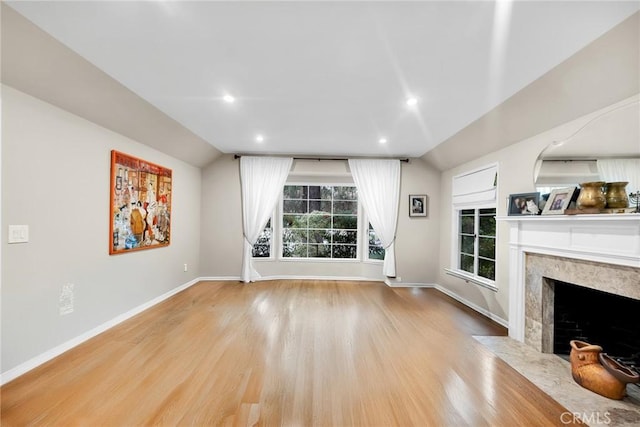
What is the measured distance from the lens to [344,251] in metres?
5.48

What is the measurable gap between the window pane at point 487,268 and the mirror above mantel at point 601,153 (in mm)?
1491

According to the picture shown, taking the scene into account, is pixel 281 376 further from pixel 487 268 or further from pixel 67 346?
pixel 487 268

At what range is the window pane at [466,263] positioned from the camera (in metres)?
4.39

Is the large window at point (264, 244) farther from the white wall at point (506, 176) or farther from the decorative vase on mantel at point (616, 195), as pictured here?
the decorative vase on mantel at point (616, 195)

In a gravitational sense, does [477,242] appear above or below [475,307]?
above

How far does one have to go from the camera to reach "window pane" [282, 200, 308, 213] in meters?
5.50

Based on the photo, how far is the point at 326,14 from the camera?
62.6 inches

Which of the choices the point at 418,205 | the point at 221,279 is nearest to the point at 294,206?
the point at 221,279

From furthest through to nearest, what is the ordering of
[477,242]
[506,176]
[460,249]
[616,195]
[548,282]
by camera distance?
[460,249] → [477,242] → [506,176] → [548,282] → [616,195]

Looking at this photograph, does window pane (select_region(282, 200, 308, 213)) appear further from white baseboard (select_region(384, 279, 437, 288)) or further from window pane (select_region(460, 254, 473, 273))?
window pane (select_region(460, 254, 473, 273))

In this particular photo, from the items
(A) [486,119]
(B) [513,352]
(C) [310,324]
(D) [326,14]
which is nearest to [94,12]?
(D) [326,14]

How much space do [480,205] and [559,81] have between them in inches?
82.0

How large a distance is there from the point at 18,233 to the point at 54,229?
30 cm

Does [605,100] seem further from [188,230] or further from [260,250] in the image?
[188,230]
